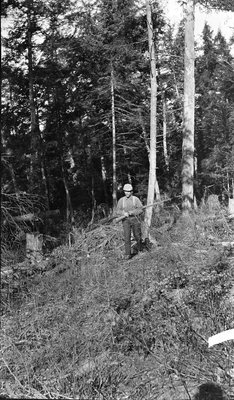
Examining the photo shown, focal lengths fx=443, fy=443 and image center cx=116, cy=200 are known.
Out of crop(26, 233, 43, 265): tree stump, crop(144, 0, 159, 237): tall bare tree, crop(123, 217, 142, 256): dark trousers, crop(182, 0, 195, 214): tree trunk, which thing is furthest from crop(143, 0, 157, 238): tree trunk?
crop(26, 233, 43, 265): tree stump

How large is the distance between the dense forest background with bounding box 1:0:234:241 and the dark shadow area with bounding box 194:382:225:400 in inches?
477

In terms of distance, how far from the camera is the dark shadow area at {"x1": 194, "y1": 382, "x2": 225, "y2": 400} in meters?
4.16

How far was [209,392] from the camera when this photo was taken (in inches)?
168

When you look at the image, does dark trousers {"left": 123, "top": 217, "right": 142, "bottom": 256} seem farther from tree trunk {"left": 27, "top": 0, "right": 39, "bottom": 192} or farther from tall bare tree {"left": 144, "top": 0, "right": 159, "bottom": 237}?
tree trunk {"left": 27, "top": 0, "right": 39, "bottom": 192}

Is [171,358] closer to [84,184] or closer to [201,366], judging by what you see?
[201,366]

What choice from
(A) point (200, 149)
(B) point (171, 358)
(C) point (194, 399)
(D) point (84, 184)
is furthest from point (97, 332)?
(A) point (200, 149)

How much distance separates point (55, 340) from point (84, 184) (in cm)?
2675

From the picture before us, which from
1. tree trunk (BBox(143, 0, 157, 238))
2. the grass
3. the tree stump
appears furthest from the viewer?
tree trunk (BBox(143, 0, 157, 238))

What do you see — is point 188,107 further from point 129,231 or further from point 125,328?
point 125,328

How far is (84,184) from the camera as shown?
3272 cm

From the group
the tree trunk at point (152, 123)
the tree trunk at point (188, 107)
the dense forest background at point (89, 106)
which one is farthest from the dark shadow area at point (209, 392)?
the dense forest background at point (89, 106)

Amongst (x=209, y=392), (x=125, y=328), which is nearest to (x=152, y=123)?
(x=125, y=328)

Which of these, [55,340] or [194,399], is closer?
[194,399]

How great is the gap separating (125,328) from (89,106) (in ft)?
72.5
